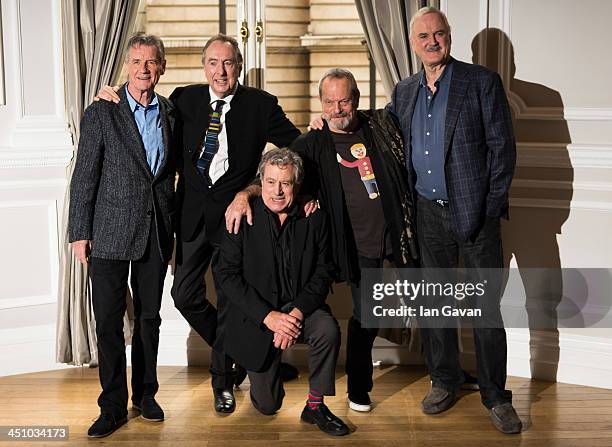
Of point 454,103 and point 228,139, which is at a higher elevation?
point 454,103

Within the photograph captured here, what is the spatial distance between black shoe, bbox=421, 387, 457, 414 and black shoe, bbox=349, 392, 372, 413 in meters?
0.24

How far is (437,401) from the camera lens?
3.99m

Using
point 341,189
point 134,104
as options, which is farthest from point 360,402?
point 134,104

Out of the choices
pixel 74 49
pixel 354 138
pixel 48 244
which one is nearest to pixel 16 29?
pixel 74 49

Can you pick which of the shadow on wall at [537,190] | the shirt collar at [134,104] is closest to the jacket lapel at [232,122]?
the shirt collar at [134,104]

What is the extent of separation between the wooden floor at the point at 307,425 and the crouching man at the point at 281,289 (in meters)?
0.21

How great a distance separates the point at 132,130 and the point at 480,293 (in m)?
1.57

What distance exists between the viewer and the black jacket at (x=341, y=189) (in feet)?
12.4

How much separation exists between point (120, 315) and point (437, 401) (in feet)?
4.58

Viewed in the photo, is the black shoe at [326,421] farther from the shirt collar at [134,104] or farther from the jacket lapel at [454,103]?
the shirt collar at [134,104]

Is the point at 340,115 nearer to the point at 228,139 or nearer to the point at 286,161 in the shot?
the point at 286,161

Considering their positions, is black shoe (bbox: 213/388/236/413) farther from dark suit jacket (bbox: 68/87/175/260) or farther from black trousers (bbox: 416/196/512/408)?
black trousers (bbox: 416/196/512/408)

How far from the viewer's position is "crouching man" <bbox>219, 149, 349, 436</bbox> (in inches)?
147

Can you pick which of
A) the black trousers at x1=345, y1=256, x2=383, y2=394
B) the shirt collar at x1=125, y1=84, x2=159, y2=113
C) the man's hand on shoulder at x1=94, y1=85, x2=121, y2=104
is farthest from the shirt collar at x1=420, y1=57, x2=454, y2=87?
the man's hand on shoulder at x1=94, y1=85, x2=121, y2=104
